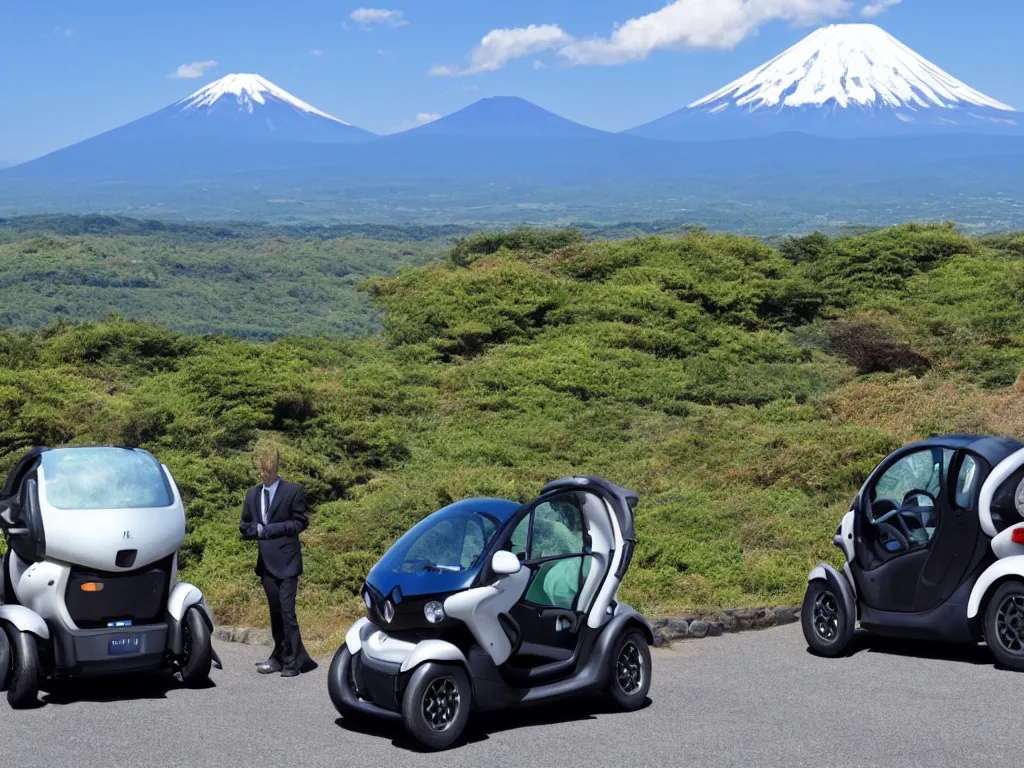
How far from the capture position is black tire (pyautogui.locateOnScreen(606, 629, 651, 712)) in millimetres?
8445

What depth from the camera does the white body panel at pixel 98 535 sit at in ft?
28.2

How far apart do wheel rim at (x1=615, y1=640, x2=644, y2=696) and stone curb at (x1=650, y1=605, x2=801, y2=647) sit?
6.13 feet

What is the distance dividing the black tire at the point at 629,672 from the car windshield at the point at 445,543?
3.77ft

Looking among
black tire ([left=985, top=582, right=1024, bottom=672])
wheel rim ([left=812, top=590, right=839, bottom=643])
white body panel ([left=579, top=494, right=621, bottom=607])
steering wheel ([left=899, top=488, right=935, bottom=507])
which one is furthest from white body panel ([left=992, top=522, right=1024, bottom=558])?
white body panel ([left=579, top=494, right=621, bottom=607])

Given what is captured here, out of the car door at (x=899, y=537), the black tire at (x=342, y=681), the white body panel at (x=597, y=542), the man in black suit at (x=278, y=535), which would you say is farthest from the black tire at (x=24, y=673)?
the car door at (x=899, y=537)

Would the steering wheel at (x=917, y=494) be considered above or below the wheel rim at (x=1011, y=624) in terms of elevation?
above

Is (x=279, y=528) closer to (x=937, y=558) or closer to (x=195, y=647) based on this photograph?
(x=195, y=647)

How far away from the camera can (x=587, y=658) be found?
8.41 meters

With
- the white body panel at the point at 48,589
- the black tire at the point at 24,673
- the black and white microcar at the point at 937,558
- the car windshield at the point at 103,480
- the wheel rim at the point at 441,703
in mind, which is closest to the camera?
the wheel rim at the point at 441,703

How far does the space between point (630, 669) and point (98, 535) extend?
348 centimetres

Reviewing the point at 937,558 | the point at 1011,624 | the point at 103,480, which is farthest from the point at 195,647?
the point at 1011,624

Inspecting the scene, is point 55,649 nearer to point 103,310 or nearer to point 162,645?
point 162,645

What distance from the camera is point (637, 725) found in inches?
319

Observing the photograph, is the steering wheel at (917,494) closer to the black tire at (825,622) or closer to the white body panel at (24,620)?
the black tire at (825,622)
